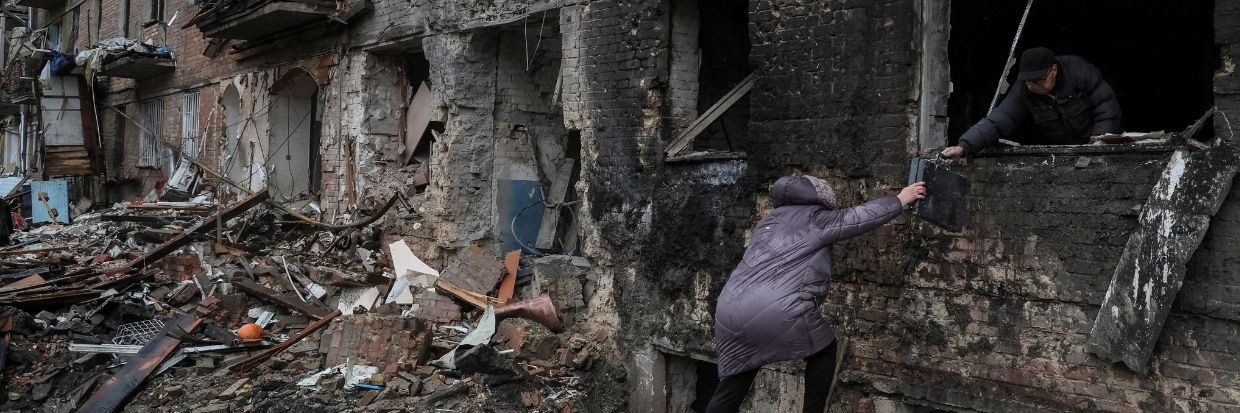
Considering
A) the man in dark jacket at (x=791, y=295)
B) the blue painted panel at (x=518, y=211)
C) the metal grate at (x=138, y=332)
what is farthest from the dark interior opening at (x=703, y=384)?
the metal grate at (x=138, y=332)

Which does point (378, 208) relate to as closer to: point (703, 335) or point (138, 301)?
point (138, 301)

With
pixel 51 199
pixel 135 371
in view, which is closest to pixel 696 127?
pixel 135 371

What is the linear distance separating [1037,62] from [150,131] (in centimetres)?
1537

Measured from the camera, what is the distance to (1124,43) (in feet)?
27.3

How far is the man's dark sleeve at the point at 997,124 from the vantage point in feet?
16.5

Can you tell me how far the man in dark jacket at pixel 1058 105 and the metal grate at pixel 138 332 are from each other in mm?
6913

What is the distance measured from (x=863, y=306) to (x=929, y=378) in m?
0.57

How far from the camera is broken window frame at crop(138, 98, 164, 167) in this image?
1590 cm

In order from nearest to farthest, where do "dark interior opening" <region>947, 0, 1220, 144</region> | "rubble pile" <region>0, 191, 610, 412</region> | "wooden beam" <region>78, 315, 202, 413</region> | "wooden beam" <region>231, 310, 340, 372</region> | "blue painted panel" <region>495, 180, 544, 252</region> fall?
"rubble pile" <region>0, 191, 610, 412</region> → "wooden beam" <region>78, 315, 202, 413</region> → "wooden beam" <region>231, 310, 340, 372</region> → "dark interior opening" <region>947, 0, 1220, 144</region> → "blue painted panel" <region>495, 180, 544, 252</region>

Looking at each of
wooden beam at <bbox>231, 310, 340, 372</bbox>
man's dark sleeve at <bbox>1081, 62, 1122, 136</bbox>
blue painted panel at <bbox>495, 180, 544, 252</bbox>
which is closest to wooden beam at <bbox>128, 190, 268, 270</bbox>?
wooden beam at <bbox>231, 310, 340, 372</bbox>

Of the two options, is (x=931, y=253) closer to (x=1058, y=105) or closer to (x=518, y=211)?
(x=1058, y=105)

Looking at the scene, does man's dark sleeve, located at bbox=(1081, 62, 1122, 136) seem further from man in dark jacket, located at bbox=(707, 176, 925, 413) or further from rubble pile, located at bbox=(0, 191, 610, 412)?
rubble pile, located at bbox=(0, 191, 610, 412)

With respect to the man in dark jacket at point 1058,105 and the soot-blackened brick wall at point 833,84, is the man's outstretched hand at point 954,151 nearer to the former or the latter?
the man in dark jacket at point 1058,105

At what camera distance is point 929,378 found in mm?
5301
